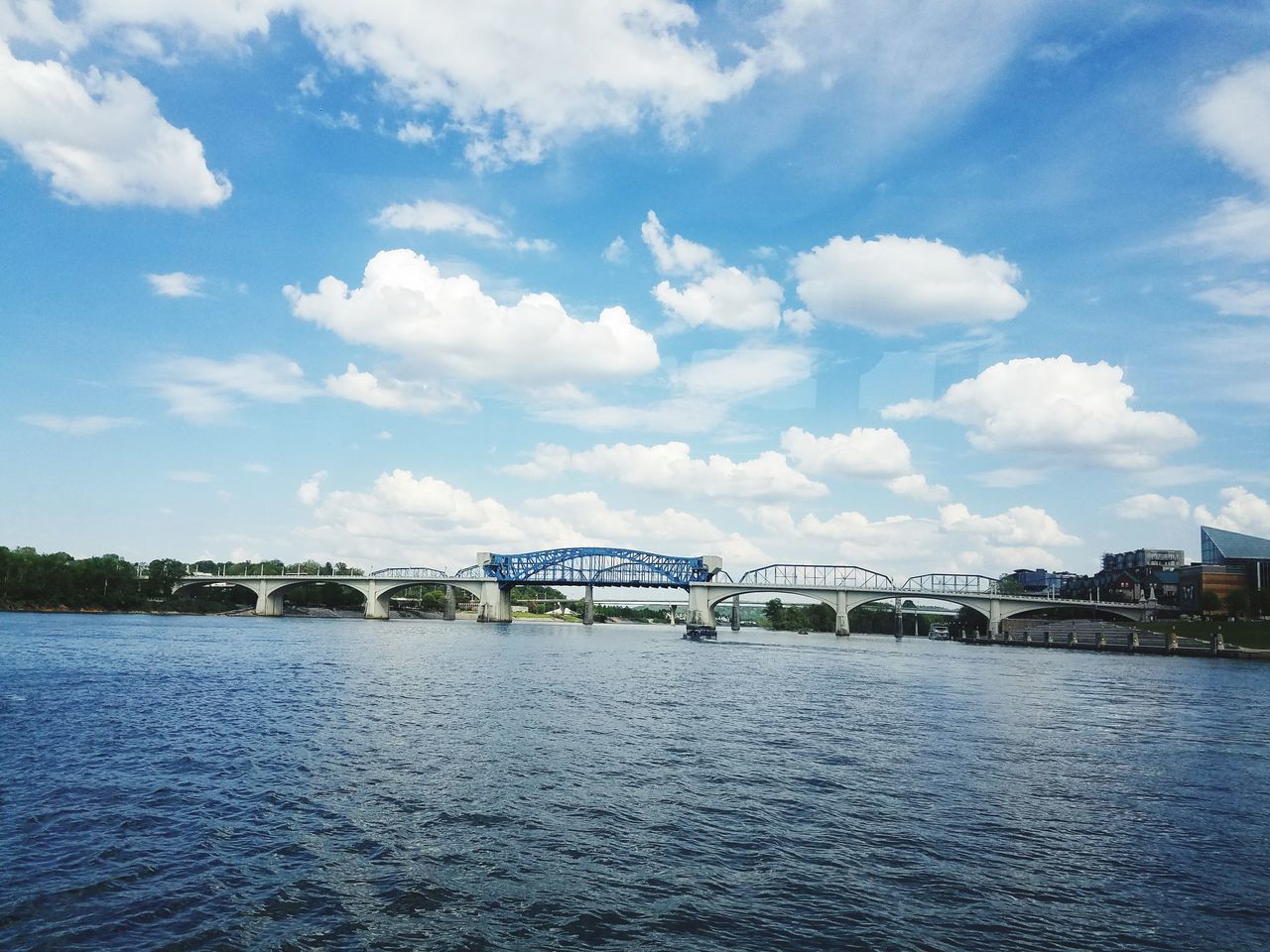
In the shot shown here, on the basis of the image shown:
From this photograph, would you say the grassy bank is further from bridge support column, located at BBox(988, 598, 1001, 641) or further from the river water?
the river water

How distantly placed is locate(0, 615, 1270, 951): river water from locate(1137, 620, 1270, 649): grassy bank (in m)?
114

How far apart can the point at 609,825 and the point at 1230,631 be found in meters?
168

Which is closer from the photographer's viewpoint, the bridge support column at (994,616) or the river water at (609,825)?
the river water at (609,825)

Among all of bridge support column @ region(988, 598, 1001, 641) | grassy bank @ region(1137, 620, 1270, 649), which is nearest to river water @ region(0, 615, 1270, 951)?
grassy bank @ region(1137, 620, 1270, 649)

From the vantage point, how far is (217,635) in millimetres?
114000

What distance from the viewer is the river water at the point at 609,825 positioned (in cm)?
1577

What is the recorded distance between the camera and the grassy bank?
13964cm

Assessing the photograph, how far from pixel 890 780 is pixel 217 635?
10894 cm

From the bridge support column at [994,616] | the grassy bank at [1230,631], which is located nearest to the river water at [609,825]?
the grassy bank at [1230,631]

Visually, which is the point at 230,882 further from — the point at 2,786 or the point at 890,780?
the point at 890,780

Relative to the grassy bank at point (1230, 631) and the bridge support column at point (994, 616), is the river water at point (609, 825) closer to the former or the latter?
the grassy bank at point (1230, 631)

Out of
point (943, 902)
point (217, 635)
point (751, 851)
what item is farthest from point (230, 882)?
point (217, 635)

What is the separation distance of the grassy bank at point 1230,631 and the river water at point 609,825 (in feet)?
373

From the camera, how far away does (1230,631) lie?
149125 mm
